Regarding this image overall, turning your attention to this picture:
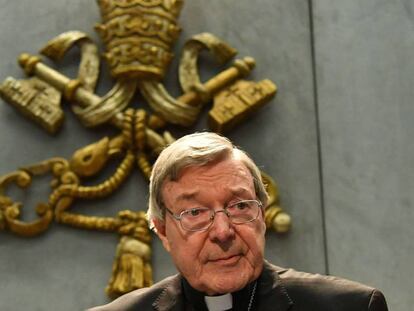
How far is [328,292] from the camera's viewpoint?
1.73m

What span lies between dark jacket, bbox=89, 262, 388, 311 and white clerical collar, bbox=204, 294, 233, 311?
52 millimetres

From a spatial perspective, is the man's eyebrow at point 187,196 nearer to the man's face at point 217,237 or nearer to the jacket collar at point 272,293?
the man's face at point 217,237

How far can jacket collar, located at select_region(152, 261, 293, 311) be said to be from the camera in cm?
174

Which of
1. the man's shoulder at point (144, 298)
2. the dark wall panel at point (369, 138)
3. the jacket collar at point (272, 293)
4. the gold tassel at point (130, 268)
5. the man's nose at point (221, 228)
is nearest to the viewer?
the man's nose at point (221, 228)

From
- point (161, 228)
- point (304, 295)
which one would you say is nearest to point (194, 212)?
point (161, 228)

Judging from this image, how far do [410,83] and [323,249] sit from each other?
576 mm

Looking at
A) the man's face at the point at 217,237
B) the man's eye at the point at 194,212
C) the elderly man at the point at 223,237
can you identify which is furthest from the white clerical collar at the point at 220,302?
the man's eye at the point at 194,212

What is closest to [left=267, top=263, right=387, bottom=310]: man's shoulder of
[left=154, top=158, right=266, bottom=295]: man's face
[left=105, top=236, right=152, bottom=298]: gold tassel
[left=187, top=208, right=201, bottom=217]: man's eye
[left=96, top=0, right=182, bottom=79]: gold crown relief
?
[left=154, top=158, right=266, bottom=295]: man's face

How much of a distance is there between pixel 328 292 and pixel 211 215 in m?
0.27

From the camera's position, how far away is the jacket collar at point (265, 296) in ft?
5.70

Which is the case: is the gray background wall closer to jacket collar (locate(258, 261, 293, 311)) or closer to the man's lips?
jacket collar (locate(258, 261, 293, 311))

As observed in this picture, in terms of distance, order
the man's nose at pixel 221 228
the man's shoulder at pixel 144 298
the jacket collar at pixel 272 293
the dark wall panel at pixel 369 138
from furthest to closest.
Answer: the dark wall panel at pixel 369 138 → the man's shoulder at pixel 144 298 → the jacket collar at pixel 272 293 → the man's nose at pixel 221 228

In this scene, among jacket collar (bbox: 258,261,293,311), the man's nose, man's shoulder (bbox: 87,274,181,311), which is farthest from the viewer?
man's shoulder (bbox: 87,274,181,311)

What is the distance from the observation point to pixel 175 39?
290cm
